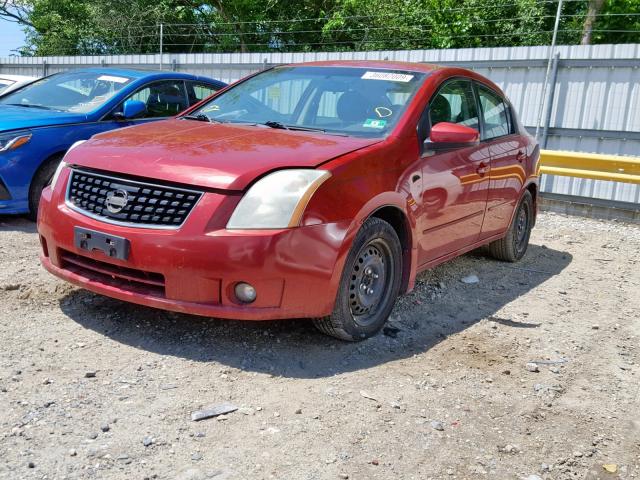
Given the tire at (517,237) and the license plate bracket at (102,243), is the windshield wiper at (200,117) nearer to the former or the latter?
the license plate bracket at (102,243)

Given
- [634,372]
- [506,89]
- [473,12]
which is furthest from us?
[473,12]

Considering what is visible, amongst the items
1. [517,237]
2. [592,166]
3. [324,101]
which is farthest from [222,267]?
[592,166]

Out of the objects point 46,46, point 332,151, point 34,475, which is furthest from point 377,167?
point 46,46

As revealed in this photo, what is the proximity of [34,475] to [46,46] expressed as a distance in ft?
90.8

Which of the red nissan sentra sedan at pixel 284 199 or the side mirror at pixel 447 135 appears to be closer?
the red nissan sentra sedan at pixel 284 199

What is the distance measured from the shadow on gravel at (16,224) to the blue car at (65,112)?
0.45 ft

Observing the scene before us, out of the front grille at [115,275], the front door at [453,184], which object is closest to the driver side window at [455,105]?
the front door at [453,184]

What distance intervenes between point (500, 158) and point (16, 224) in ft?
14.7

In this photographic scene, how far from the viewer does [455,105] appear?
17.1 ft

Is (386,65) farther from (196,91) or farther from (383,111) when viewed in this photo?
(196,91)

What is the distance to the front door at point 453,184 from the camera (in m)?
4.66

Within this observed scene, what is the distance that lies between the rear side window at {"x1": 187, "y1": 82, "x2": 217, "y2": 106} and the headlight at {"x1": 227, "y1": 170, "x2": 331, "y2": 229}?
15.1 feet

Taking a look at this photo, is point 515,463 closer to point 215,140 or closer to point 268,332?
point 268,332

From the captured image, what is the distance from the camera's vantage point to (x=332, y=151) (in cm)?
396
